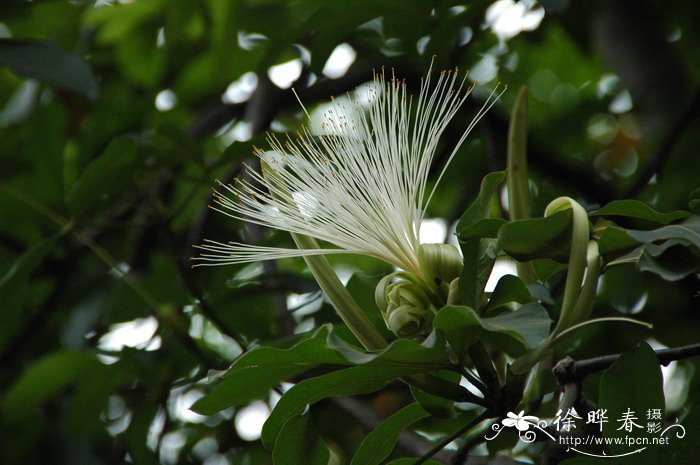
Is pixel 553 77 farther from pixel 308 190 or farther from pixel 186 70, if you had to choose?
pixel 308 190

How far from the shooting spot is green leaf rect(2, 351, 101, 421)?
5.66 feet

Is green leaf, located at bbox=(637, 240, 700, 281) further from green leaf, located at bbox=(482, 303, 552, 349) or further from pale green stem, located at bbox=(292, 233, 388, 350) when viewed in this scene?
pale green stem, located at bbox=(292, 233, 388, 350)

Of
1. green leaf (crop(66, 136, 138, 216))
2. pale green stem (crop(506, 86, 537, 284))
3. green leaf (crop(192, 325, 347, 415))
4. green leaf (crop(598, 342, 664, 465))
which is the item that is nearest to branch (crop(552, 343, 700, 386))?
green leaf (crop(598, 342, 664, 465))

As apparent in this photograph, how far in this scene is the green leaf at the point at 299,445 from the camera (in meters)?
1.03

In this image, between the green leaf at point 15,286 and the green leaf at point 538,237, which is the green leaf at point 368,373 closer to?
the green leaf at point 538,237

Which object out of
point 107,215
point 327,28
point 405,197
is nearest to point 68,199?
point 107,215

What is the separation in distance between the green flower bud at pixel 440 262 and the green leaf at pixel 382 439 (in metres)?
0.19

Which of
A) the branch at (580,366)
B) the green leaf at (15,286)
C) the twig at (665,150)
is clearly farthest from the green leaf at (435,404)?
the green leaf at (15,286)

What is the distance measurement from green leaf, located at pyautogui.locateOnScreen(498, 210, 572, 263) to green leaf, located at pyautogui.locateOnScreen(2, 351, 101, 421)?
3.65 ft

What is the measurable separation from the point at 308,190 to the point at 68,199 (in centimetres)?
82

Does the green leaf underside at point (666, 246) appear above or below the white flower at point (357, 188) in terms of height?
below

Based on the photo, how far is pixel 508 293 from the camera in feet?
3.16

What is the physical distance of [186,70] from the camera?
2.41m

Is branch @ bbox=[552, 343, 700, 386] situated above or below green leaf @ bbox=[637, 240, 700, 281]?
below
